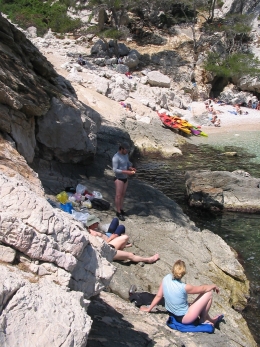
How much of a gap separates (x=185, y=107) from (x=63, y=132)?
20.0m

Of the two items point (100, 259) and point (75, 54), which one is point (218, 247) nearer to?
point (100, 259)

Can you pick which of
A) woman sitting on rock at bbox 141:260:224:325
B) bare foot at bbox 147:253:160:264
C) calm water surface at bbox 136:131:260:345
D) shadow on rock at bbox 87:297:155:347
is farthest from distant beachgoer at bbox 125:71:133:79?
shadow on rock at bbox 87:297:155:347

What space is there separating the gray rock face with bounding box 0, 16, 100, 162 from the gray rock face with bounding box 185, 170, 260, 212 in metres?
3.77

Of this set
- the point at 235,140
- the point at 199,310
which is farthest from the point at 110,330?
the point at 235,140

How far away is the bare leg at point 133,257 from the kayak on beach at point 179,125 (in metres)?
16.5

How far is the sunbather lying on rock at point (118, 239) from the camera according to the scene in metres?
7.25

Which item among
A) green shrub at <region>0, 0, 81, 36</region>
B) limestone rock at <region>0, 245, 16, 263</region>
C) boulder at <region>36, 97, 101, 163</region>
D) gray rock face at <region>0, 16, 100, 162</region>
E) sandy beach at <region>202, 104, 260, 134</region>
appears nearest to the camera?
limestone rock at <region>0, 245, 16, 263</region>

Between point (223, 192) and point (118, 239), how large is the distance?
6535 mm

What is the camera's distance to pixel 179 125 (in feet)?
77.0

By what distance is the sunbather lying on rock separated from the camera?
23.8 feet

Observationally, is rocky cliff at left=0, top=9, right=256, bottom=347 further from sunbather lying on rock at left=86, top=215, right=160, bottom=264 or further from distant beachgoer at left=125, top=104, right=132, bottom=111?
distant beachgoer at left=125, top=104, right=132, bottom=111

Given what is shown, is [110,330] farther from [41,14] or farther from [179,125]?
[41,14]

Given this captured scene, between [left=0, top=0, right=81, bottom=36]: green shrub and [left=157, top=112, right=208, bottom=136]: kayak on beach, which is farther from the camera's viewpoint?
[left=0, top=0, right=81, bottom=36]: green shrub

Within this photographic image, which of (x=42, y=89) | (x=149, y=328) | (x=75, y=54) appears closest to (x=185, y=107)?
(x=75, y=54)
